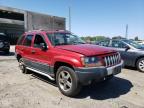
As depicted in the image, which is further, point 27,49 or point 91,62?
point 27,49

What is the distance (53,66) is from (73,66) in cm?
98

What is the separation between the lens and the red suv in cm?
Answer: 471

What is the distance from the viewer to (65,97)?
5160 millimetres

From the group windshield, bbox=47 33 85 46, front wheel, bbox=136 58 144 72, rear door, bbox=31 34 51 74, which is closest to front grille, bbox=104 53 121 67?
windshield, bbox=47 33 85 46

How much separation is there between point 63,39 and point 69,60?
1.41m

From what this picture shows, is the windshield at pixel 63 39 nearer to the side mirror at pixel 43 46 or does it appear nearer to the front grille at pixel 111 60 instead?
the side mirror at pixel 43 46

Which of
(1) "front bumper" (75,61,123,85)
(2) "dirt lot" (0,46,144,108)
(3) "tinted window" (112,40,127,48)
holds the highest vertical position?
(3) "tinted window" (112,40,127,48)

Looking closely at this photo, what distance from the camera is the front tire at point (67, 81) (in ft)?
16.0

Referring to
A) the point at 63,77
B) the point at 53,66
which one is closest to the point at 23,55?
the point at 53,66

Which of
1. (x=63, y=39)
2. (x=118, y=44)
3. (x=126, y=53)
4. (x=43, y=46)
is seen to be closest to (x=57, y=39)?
(x=63, y=39)

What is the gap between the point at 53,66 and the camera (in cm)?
561

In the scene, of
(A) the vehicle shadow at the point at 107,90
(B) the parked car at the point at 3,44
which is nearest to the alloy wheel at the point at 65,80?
(A) the vehicle shadow at the point at 107,90

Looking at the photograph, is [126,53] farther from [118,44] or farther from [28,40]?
[28,40]

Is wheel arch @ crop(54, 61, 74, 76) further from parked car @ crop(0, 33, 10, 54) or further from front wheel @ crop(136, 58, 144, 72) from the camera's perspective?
parked car @ crop(0, 33, 10, 54)
